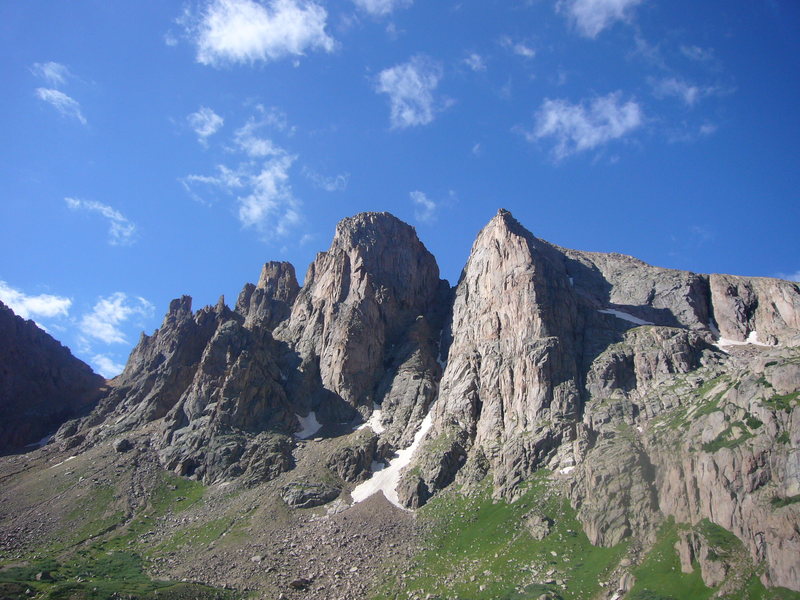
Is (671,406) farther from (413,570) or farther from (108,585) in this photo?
(108,585)

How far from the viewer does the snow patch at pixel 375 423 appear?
134325mm

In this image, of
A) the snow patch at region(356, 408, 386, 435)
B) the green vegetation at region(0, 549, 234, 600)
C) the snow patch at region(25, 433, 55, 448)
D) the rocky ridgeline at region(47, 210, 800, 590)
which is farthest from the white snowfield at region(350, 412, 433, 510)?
the snow patch at region(25, 433, 55, 448)

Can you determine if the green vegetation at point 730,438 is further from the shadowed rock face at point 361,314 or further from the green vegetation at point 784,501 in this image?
the shadowed rock face at point 361,314

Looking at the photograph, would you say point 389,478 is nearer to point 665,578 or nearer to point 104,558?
point 104,558

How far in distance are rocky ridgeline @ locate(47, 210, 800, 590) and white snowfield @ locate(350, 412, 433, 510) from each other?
205 cm

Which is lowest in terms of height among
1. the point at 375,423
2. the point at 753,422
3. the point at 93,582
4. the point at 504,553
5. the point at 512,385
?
the point at 93,582

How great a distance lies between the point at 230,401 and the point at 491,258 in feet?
250

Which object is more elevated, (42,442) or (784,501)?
(784,501)

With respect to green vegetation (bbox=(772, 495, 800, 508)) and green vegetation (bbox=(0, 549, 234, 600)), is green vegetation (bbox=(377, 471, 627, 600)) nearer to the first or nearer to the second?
green vegetation (bbox=(772, 495, 800, 508))

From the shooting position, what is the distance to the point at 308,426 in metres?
141

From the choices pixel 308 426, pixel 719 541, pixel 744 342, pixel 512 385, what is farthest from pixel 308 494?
pixel 744 342

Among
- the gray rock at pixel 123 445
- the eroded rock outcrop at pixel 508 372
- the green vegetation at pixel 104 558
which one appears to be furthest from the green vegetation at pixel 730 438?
the gray rock at pixel 123 445

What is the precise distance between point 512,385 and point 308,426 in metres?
53.3

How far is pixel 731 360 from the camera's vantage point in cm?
10944
